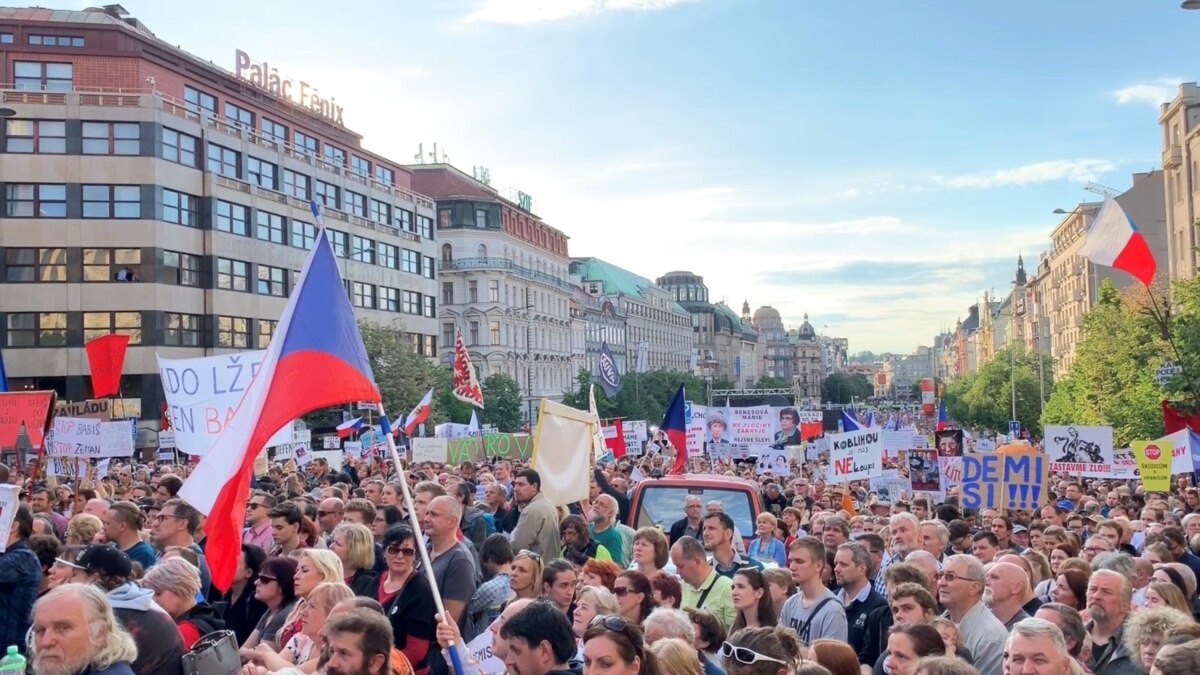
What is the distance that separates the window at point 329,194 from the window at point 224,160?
6388 mm

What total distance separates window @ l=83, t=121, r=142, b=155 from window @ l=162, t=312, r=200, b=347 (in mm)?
7107

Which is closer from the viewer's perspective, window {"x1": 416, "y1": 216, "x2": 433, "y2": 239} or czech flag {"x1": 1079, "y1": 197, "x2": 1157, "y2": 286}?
czech flag {"x1": 1079, "y1": 197, "x2": 1157, "y2": 286}

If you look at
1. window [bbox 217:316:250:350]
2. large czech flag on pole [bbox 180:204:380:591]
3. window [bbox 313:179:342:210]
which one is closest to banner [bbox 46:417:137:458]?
large czech flag on pole [bbox 180:204:380:591]

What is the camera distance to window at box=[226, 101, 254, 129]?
5319cm

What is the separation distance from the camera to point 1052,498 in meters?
19.0

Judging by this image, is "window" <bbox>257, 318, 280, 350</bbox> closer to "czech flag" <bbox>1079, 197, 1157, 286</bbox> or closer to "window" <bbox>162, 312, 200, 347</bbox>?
"window" <bbox>162, 312, 200, 347</bbox>

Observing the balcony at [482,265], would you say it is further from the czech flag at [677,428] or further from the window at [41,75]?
the czech flag at [677,428]

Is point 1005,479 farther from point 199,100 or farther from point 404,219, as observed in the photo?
point 404,219

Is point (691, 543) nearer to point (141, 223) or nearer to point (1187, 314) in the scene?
point (1187, 314)

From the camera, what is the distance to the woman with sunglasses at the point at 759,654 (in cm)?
497

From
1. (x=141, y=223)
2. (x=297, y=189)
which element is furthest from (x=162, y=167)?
(x=297, y=189)

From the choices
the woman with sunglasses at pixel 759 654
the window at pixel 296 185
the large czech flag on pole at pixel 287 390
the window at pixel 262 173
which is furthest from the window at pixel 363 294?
the woman with sunglasses at pixel 759 654

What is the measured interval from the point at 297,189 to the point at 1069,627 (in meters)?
55.1

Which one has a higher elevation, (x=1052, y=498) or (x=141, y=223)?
(x=141, y=223)
